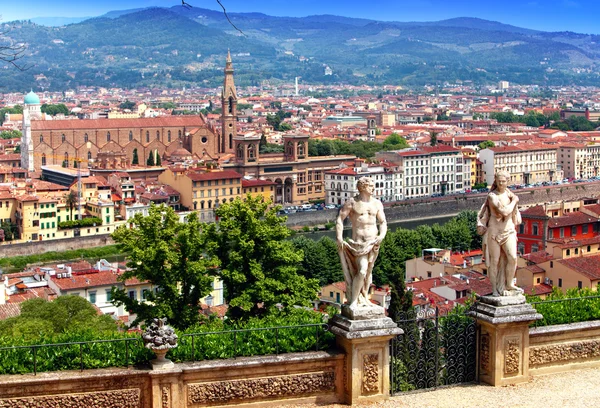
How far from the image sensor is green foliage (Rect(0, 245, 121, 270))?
134ft

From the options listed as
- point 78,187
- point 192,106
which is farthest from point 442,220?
point 192,106

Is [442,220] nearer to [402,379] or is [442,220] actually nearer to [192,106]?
[402,379]

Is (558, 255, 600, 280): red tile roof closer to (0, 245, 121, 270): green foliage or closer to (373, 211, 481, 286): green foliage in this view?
(373, 211, 481, 286): green foliage

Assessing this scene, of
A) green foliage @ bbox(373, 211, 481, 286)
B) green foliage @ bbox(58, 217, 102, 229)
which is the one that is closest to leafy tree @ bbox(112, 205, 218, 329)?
green foliage @ bbox(373, 211, 481, 286)

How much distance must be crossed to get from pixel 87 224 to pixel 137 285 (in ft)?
69.1

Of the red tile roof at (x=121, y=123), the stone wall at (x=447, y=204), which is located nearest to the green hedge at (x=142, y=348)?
the stone wall at (x=447, y=204)

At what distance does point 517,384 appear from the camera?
8133mm

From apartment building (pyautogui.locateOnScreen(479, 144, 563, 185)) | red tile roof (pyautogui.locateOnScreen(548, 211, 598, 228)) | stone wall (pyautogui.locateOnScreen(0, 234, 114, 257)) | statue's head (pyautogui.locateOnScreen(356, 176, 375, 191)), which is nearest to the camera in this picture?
statue's head (pyautogui.locateOnScreen(356, 176, 375, 191))

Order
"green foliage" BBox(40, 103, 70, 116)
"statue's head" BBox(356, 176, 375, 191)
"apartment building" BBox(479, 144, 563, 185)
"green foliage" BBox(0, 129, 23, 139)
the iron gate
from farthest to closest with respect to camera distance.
Answer: 1. "green foliage" BBox(40, 103, 70, 116)
2. "green foliage" BBox(0, 129, 23, 139)
3. "apartment building" BBox(479, 144, 563, 185)
4. the iron gate
5. "statue's head" BBox(356, 176, 375, 191)

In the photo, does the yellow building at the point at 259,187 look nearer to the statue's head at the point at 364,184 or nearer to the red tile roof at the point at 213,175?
the red tile roof at the point at 213,175

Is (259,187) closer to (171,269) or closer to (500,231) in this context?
(171,269)

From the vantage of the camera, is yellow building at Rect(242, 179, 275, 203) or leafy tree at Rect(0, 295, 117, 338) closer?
leafy tree at Rect(0, 295, 117, 338)

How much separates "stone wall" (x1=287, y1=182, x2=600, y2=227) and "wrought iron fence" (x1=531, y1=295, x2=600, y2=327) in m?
44.2

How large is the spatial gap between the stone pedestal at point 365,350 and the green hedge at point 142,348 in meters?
0.31
